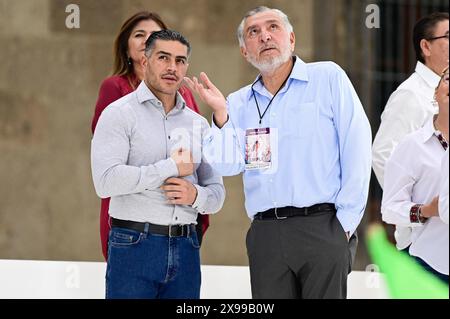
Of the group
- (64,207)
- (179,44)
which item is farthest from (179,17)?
(179,44)

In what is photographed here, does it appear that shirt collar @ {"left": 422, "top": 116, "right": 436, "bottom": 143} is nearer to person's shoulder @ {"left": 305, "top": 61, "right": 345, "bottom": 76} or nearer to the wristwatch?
the wristwatch

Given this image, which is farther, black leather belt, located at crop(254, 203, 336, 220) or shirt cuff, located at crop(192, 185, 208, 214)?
shirt cuff, located at crop(192, 185, 208, 214)

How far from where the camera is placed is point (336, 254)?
399cm

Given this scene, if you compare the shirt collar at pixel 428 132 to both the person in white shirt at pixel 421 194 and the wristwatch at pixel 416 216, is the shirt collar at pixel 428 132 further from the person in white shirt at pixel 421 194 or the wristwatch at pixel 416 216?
the wristwatch at pixel 416 216

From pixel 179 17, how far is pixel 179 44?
441 cm

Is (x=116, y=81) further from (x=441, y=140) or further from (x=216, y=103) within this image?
(x=441, y=140)

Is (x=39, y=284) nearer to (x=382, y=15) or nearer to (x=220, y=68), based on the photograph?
(x=220, y=68)

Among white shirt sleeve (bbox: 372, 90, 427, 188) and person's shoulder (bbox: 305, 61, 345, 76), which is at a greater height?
person's shoulder (bbox: 305, 61, 345, 76)

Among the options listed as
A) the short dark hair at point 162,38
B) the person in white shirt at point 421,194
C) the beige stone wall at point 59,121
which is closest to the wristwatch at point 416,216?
the person in white shirt at point 421,194

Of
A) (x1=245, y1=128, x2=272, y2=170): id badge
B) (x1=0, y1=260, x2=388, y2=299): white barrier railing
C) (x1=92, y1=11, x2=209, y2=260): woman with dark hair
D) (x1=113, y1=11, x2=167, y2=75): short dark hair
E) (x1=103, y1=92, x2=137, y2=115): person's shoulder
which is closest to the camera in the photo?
(x1=245, y1=128, x2=272, y2=170): id badge

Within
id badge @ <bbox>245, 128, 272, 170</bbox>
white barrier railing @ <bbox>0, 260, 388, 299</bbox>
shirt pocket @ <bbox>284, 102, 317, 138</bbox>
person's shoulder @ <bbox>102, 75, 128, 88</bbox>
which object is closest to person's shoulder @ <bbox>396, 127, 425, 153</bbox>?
shirt pocket @ <bbox>284, 102, 317, 138</bbox>

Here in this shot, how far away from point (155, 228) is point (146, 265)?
0.49ft

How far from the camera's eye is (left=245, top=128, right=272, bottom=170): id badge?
161 inches
